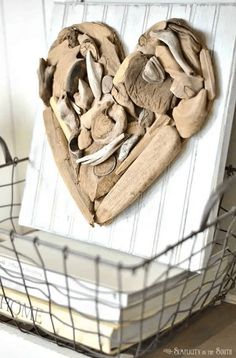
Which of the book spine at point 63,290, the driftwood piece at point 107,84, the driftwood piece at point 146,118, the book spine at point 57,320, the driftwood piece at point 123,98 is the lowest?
the book spine at point 57,320

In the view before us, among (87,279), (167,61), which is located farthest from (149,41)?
(87,279)

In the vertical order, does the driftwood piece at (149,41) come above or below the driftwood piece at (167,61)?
above

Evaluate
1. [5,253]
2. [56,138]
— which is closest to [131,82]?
[56,138]

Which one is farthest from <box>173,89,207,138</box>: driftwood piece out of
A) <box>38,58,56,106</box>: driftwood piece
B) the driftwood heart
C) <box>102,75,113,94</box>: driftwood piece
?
<box>38,58,56,106</box>: driftwood piece

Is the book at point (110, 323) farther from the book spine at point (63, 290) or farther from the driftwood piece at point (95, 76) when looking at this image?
the driftwood piece at point (95, 76)

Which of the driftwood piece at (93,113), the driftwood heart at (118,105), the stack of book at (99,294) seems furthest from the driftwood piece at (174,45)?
the stack of book at (99,294)

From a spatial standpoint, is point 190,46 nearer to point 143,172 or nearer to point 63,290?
point 143,172

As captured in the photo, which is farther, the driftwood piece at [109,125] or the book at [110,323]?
the driftwood piece at [109,125]

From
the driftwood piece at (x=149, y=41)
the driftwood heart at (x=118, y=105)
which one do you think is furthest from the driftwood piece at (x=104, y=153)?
the driftwood piece at (x=149, y=41)
